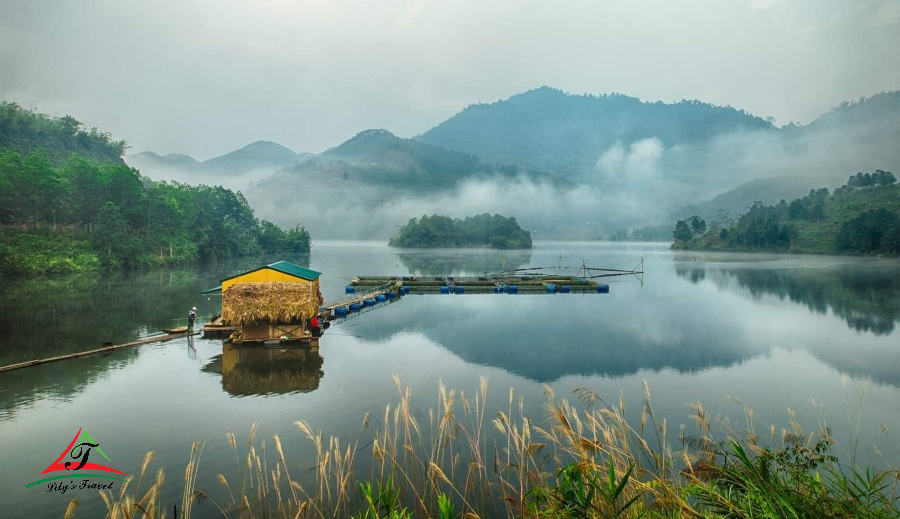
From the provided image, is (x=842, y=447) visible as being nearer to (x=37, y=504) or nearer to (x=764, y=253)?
(x=37, y=504)

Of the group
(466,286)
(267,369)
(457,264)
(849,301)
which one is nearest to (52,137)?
(457,264)

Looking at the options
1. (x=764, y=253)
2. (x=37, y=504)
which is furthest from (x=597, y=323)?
(x=764, y=253)

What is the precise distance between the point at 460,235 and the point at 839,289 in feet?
330

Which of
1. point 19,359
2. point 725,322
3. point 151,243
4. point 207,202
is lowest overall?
point 725,322

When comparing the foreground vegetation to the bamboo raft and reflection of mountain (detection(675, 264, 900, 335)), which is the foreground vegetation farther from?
reflection of mountain (detection(675, 264, 900, 335))

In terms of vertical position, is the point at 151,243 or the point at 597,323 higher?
the point at 151,243

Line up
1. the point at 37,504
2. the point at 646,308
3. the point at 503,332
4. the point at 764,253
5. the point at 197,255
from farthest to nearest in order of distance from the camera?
the point at 764,253
the point at 197,255
the point at 646,308
the point at 503,332
the point at 37,504

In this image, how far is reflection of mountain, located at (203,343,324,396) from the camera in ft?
42.4

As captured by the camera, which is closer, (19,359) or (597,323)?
(19,359)

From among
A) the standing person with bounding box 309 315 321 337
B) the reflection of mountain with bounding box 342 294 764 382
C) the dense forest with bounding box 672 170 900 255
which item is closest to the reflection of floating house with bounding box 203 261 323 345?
the standing person with bounding box 309 315 321 337

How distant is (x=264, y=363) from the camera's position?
15.2 m

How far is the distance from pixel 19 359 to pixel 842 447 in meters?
23.1

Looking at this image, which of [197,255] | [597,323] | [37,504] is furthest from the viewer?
[197,255]

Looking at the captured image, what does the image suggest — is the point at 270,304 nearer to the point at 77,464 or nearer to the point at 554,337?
the point at 77,464
